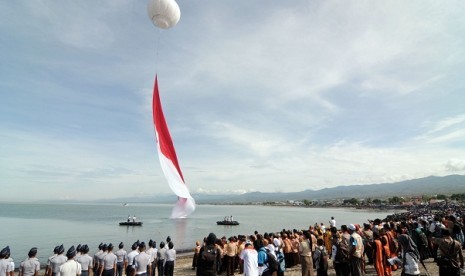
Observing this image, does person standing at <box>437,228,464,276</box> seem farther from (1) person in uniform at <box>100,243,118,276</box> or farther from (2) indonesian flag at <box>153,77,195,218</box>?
(1) person in uniform at <box>100,243,118,276</box>

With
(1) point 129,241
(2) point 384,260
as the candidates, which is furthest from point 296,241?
(1) point 129,241

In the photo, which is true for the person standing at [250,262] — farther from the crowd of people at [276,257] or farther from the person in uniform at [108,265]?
the person in uniform at [108,265]

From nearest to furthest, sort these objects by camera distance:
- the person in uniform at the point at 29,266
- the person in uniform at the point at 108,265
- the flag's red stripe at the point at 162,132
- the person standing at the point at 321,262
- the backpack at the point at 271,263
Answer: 1. the backpack at the point at 271,263
2. the person in uniform at the point at 29,266
3. the flag's red stripe at the point at 162,132
4. the person in uniform at the point at 108,265
5. the person standing at the point at 321,262

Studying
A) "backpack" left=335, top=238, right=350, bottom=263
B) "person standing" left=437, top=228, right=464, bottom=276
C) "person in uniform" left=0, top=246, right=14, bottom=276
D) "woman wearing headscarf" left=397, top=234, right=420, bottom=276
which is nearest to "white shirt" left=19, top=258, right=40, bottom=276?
"person in uniform" left=0, top=246, right=14, bottom=276

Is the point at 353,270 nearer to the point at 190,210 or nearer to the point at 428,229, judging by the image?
the point at 190,210

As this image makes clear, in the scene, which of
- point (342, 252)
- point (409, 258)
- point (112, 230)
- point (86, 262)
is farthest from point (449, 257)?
point (112, 230)

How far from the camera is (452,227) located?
436 inches

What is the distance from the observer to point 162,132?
23.4 ft

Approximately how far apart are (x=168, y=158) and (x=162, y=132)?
653mm

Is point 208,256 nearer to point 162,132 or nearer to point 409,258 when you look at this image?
point 162,132

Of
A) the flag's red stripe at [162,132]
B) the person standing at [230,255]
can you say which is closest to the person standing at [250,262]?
the flag's red stripe at [162,132]

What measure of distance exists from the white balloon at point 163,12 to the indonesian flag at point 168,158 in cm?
130

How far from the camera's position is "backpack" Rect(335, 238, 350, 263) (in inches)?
319

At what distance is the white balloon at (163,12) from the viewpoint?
20.5 ft
